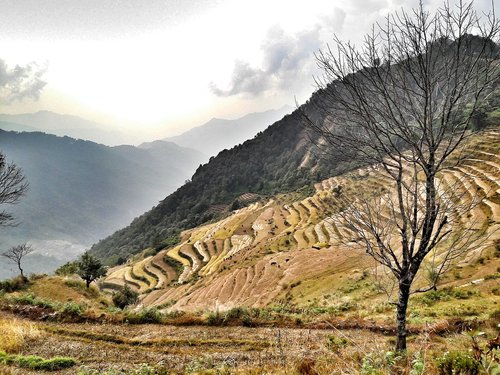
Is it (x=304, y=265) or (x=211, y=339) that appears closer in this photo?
(x=211, y=339)

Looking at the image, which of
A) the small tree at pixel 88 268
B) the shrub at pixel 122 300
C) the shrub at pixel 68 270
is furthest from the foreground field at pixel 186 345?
the shrub at pixel 68 270

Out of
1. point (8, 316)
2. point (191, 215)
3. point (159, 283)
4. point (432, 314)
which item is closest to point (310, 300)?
point (432, 314)

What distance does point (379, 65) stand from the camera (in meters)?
6.04

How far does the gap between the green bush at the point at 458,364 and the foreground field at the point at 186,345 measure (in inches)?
113

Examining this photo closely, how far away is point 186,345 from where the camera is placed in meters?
10.6

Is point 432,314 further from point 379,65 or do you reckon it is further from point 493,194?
point 493,194

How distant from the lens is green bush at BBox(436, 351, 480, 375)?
3.93 m

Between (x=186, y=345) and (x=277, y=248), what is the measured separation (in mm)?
42289

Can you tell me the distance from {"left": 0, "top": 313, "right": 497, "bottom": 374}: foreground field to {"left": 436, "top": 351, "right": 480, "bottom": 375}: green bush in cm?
288

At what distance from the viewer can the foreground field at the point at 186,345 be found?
312 inches

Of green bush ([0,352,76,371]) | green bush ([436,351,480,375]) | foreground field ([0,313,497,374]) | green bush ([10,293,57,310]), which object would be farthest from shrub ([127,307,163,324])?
green bush ([436,351,480,375])

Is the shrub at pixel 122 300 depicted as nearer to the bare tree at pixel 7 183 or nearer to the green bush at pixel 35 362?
the bare tree at pixel 7 183

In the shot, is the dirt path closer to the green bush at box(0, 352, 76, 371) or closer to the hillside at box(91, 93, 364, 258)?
the green bush at box(0, 352, 76, 371)

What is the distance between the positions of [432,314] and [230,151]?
593ft
